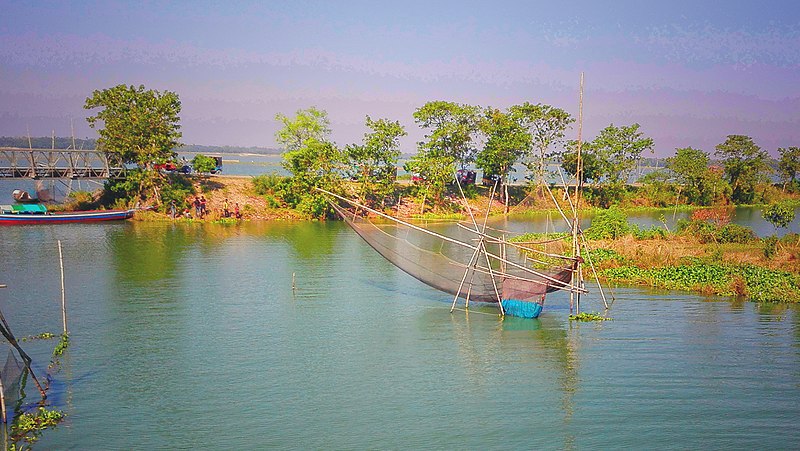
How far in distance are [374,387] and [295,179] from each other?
19223mm

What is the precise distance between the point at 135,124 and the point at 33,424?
1944 centimetres

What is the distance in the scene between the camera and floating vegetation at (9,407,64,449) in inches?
300

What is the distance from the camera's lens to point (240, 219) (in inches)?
1060

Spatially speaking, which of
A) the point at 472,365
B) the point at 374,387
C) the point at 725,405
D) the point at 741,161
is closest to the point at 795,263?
the point at 725,405

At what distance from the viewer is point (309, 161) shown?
27922 mm

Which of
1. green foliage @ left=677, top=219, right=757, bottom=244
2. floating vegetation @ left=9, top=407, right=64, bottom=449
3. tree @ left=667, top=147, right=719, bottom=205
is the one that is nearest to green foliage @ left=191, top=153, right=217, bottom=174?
green foliage @ left=677, top=219, right=757, bottom=244

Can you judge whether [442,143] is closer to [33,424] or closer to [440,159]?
[440,159]

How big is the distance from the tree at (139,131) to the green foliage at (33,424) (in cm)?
1882

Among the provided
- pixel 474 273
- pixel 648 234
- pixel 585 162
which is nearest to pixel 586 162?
pixel 585 162

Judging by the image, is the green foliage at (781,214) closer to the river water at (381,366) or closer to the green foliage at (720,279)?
the green foliage at (720,279)

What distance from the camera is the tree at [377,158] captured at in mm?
28734

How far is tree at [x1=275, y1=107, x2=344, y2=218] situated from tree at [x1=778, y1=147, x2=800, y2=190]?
28971 mm

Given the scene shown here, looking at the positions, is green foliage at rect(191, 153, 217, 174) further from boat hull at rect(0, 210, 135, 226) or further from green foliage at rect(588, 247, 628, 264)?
green foliage at rect(588, 247, 628, 264)

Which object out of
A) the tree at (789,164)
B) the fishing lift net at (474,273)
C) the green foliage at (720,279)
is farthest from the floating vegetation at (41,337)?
the tree at (789,164)
